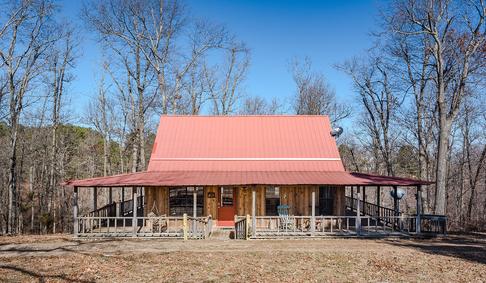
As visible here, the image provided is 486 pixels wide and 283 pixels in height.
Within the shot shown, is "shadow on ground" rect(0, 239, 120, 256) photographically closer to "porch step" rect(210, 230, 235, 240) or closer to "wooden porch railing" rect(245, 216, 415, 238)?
"porch step" rect(210, 230, 235, 240)

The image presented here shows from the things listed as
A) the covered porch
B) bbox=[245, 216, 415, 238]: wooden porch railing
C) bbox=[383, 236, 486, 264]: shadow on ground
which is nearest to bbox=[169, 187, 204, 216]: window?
the covered porch

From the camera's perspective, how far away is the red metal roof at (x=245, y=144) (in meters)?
21.1

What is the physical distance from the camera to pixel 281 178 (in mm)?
18734

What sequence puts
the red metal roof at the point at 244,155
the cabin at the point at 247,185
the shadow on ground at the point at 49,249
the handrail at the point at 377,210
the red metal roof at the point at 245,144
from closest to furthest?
the shadow on ground at the point at 49,249 < the cabin at the point at 247,185 < the red metal roof at the point at 244,155 < the handrail at the point at 377,210 < the red metal roof at the point at 245,144

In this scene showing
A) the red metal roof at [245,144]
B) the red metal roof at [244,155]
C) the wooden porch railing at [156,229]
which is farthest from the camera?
the red metal roof at [245,144]

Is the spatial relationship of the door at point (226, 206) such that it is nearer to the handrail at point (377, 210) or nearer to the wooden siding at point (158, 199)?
the wooden siding at point (158, 199)

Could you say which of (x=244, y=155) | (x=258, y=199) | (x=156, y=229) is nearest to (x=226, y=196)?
(x=258, y=199)

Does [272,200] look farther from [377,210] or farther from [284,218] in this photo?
[377,210]


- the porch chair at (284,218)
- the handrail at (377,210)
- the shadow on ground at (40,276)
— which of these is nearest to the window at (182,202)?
the porch chair at (284,218)

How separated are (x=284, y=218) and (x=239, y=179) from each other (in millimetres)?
2728

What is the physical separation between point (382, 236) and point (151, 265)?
1059 cm

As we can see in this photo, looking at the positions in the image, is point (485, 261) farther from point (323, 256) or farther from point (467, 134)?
point (467, 134)

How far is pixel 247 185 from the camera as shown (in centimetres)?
1853

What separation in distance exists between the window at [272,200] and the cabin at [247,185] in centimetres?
5
